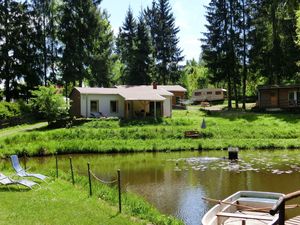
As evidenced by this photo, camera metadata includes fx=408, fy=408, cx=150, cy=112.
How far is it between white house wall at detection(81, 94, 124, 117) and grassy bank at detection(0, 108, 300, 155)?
16.7ft

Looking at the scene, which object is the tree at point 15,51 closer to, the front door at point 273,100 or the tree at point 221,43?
the tree at point 221,43

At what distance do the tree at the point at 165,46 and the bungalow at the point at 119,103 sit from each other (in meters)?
20.0

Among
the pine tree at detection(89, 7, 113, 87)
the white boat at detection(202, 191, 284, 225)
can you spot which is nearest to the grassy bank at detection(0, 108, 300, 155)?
the pine tree at detection(89, 7, 113, 87)

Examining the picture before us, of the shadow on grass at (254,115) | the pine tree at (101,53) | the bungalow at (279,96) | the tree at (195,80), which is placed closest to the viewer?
the shadow on grass at (254,115)

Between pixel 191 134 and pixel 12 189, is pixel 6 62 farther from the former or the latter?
pixel 12 189

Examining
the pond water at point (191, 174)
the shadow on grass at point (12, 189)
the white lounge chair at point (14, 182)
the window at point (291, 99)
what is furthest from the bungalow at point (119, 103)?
the white lounge chair at point (14, 182)

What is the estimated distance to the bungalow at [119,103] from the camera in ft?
148

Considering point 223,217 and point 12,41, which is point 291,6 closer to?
point 223,217

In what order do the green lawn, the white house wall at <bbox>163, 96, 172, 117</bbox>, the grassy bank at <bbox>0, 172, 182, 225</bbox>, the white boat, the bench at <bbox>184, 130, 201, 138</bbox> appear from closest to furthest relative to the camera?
A: 1. the green lawn
2. the grassy bank at <bbox>0, 172, 182, 225</bbox>
3. the white boat
4. the bench at <bbox>184, 130, 201, 138</bbox>
5. the white house wall at <bbox>163, 96, 172, 117</bbox>

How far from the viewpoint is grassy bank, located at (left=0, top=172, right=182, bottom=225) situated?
10593 millimetres

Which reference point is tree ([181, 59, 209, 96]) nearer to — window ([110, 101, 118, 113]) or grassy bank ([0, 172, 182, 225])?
window ([110, 101, 118, 113])

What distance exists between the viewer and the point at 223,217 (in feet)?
38.5

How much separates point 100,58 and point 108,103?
36.0 ft

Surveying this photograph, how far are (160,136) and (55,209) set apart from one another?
81.6 feet
